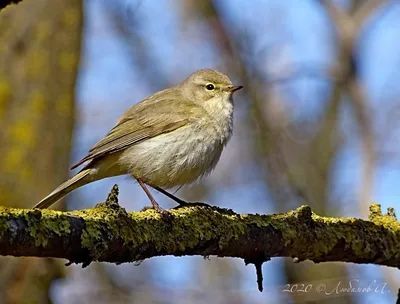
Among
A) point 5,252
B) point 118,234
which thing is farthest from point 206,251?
point 5,252

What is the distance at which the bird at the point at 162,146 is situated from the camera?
486 cm

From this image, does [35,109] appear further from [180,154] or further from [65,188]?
[180,154]

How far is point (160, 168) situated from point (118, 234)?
1.86 metres

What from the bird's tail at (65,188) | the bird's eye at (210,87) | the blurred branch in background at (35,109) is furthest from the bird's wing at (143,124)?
the blurred branch in background at (35,109)

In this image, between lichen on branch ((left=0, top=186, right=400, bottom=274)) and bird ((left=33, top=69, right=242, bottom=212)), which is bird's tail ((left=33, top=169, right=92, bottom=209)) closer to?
bird ((left=33, top=69, right=242, bottom=212))

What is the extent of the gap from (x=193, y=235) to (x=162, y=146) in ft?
5.30

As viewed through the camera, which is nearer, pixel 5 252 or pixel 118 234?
pixel 5 252

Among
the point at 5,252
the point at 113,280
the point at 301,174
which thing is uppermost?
the point at 301,174

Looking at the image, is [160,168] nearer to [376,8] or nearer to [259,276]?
[259,276]

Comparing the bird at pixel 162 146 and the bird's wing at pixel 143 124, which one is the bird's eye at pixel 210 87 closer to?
the bird at pixel 162 146

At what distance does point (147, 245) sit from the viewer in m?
3.19

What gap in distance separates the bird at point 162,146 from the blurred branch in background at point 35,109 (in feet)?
1.68

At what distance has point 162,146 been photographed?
16.4ft

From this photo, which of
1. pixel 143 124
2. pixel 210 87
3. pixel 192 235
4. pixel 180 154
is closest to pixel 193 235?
pixel 192 235
